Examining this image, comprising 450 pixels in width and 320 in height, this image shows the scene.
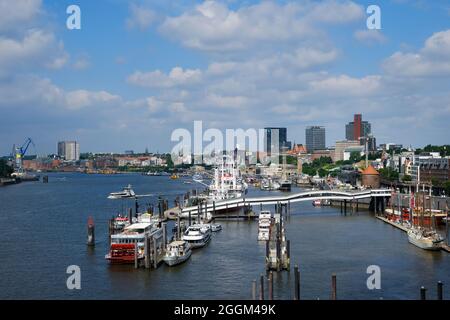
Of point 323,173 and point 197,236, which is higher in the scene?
point 323,173

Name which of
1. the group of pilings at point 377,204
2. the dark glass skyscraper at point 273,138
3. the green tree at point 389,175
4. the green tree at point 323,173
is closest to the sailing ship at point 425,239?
the group of pilings at point 377,204

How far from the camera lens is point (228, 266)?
18328 millimetres

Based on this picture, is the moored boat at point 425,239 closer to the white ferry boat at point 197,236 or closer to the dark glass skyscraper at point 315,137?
the white ferry boat at point 197,236

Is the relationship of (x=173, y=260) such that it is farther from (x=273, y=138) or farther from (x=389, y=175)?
(x=273, y=138)

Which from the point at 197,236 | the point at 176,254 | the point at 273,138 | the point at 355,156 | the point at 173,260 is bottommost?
the point at 173,260

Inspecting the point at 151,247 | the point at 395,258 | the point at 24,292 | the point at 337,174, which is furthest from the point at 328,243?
the point at 337,174

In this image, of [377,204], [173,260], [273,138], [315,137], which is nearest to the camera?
[173,260]

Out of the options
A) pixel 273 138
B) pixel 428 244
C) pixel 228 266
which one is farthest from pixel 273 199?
pixel 273 138

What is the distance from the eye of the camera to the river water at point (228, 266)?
15.0m

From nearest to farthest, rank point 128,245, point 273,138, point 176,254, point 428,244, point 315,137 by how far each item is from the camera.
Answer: point 176,254 → point 128,245 → point 428,244 → point 273,138 → point 315,137

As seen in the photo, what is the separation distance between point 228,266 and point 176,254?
1.70 meters

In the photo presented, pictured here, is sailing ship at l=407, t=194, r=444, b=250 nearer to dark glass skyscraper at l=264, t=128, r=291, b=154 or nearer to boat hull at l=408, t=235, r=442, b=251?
boat hull at l=408, t=235, r=442, b=251

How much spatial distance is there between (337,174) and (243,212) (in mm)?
44759

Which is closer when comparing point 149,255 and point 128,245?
point 149,255
